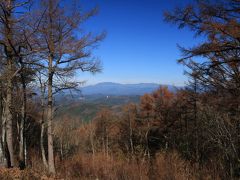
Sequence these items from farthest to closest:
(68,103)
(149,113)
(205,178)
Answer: (149,113), (68,103), (205,178)

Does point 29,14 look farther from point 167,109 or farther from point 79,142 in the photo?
point 79,142

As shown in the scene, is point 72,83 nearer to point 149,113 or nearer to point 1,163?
point 1,163

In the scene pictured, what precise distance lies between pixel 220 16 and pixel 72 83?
7.81 m

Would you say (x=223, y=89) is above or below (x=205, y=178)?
above

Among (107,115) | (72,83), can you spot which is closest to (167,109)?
(107,115)

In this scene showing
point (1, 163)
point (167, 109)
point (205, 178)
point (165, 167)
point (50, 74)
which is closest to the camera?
point (205, 178)

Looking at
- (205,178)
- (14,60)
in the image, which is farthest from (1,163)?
(205,178)

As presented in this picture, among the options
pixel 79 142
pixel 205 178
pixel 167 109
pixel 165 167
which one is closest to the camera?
pixel 205 178

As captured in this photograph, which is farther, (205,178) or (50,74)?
(50,74)

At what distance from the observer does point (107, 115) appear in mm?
42750

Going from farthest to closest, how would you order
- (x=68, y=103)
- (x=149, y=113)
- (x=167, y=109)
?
(x=149, y=113)
(x=167, y=109)
(x=68, y=103)

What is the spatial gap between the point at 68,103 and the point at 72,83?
2877 millimetres

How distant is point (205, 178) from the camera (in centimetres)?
922

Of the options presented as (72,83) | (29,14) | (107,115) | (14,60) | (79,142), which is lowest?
(79,142)
